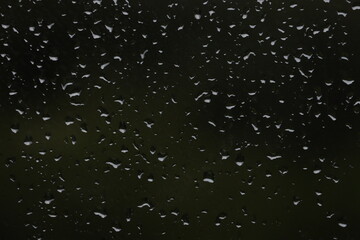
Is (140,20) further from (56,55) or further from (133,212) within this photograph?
(133,212)

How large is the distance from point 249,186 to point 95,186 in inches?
13.2

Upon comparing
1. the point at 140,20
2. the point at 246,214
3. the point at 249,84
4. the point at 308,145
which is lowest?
the point at 246,214

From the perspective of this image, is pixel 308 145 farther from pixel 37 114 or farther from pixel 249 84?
pixel 37 114

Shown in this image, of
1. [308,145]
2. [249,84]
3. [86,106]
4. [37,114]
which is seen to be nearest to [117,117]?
[86,106]

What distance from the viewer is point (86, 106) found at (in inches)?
32.2

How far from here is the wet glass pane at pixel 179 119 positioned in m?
0.78

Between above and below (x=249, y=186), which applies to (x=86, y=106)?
above

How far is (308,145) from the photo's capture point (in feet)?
2.59

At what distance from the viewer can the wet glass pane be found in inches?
30.9

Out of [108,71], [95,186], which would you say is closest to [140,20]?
[108,71]

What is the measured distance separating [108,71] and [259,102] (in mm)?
337

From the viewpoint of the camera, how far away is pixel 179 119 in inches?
31.7

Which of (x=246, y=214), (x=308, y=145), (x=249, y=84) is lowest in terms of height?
(x=246, y=214)

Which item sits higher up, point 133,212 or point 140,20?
point 140,20
